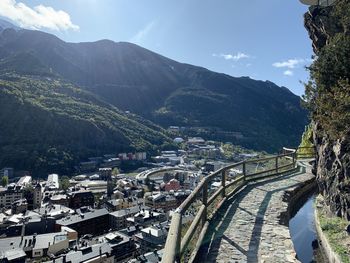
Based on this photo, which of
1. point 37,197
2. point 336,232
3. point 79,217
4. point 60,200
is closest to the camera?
point 336,232

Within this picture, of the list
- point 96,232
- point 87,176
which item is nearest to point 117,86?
point 87,176

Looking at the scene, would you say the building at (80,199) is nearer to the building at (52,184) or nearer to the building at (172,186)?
the building at (52,184)

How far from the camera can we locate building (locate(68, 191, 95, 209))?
2125 inches

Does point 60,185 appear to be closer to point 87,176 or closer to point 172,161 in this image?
point 87,176

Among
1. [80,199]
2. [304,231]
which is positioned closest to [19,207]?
[80,199]

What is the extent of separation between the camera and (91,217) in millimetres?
43188

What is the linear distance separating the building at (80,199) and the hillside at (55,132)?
3191 cm

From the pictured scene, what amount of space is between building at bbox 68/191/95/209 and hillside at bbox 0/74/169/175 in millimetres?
31910

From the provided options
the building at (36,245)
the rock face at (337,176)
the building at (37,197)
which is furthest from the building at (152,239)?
the building at (37,197)

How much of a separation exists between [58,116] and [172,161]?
136 feet

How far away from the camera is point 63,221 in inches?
1656

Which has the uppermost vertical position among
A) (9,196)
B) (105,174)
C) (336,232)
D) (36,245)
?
(336,232)

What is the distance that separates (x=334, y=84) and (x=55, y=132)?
9787 cm

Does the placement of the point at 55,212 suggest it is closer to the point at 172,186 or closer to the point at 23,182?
the point at 23,182
